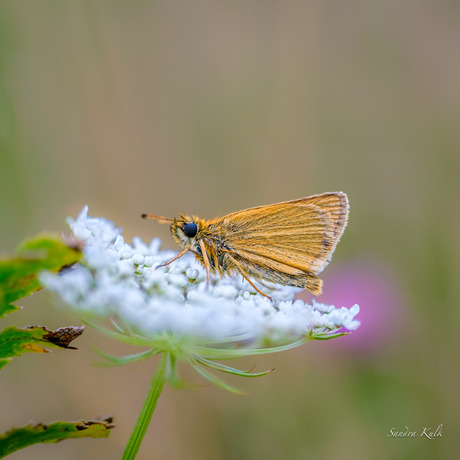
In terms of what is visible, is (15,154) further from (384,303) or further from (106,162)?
(384,303)

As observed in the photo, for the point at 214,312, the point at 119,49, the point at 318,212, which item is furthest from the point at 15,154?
the point at 214,312

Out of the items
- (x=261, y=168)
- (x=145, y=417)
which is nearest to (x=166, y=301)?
(x=145, y=417)

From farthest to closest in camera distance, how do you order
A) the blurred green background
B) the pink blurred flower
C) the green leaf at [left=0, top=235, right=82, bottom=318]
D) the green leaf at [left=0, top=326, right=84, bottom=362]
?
the blurred green background
the pink blurred flower
the green leaf at [left=0, top=326, right=84, bottom=362]
the green leaf at [left=0, top=235, right=82, bottom=318]

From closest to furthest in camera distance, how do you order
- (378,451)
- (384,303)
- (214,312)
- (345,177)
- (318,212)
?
1. (214,312)
2. (318,212)
3. (378,451)
4. (384,303)
5. (345,177)

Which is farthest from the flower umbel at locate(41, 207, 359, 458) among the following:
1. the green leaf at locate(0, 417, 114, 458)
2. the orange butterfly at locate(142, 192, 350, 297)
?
the orange butterfly at locate(142, 192, 350, 297)

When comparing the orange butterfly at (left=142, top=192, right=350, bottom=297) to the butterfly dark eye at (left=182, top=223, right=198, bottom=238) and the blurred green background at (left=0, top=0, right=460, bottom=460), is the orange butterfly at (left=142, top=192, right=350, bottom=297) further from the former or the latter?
the blurred green background at (left=0, top=0, right=460, bottom=460)

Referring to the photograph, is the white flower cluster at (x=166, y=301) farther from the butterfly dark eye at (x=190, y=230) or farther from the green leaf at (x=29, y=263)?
the butterfly dark eye at (x=190, y=230)
